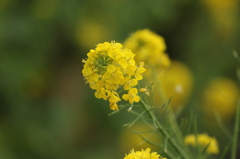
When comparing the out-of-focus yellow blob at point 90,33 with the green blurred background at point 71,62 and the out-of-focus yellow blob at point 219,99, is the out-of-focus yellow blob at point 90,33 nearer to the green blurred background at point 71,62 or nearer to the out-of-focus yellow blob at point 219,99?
the green blurred background at point 71,62

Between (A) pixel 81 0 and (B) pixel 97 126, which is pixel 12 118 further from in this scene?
(A) pixel 81 0


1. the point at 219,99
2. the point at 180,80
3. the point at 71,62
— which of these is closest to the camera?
the point at 180,80

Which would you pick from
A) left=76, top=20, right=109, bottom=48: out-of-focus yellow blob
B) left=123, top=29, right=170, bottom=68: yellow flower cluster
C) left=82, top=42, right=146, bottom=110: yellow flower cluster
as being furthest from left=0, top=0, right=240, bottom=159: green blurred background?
left=82, top=42, right=146, bottom=110: yellow flower cluster

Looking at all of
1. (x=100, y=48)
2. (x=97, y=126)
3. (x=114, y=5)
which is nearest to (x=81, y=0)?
(x=114, y=5)

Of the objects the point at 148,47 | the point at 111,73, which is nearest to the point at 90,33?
the point at 148,47

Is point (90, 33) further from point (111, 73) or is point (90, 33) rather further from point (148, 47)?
point (111, 73)

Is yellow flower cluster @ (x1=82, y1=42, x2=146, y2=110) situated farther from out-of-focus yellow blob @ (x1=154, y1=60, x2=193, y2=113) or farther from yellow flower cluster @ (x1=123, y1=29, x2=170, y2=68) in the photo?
out-of-focus yellow blob @ (x1=154, y1=60, x2=193, y2=113)
